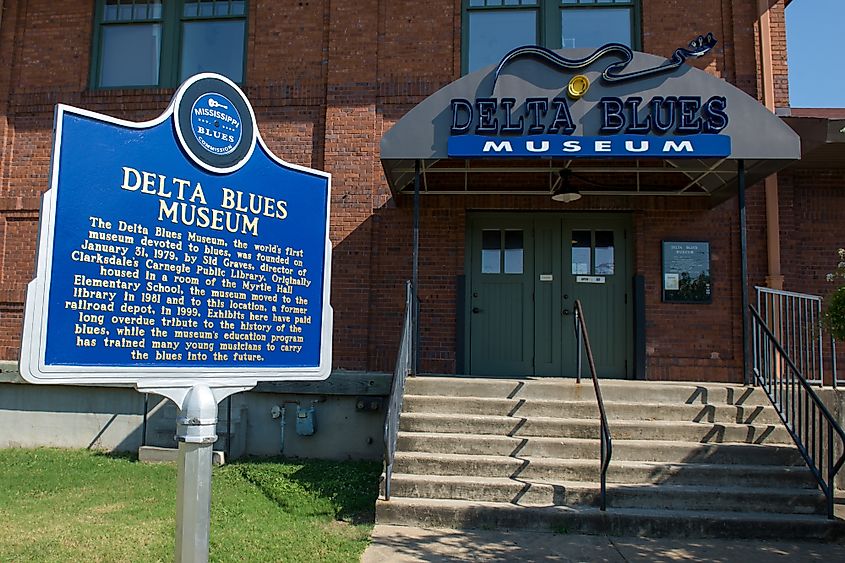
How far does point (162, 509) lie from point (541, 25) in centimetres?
802

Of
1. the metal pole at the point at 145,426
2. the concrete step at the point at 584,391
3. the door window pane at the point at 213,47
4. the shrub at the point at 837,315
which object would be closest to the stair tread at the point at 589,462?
the concrete step at the point at 584,391

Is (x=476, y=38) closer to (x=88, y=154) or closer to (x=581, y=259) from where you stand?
(x=581, y=259)

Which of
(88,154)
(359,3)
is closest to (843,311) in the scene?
(88,154)

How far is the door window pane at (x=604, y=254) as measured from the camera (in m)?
9.45

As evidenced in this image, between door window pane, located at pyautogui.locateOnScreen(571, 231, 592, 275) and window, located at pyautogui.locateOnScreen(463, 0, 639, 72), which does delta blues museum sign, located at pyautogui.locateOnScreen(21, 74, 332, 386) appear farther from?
window, located at pyautogui.locateOnScreen(463, 0, 639, 72)

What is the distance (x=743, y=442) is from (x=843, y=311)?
7.07 ft

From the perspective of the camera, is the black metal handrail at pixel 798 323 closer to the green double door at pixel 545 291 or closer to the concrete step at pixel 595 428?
the green double door at pixel 545 291

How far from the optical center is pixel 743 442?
22.2 ft

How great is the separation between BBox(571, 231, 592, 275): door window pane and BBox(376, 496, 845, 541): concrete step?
4202 millimetres

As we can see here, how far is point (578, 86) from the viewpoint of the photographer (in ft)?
24.2

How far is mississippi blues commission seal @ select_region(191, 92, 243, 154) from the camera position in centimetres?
299

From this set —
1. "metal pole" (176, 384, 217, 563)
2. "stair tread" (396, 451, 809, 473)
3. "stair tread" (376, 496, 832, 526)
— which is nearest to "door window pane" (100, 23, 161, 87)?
"stair tread" (396, 451, 809, 473)

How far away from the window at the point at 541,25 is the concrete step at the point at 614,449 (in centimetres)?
559

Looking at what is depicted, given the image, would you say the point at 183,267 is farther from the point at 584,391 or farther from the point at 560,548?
the point at 584,391
